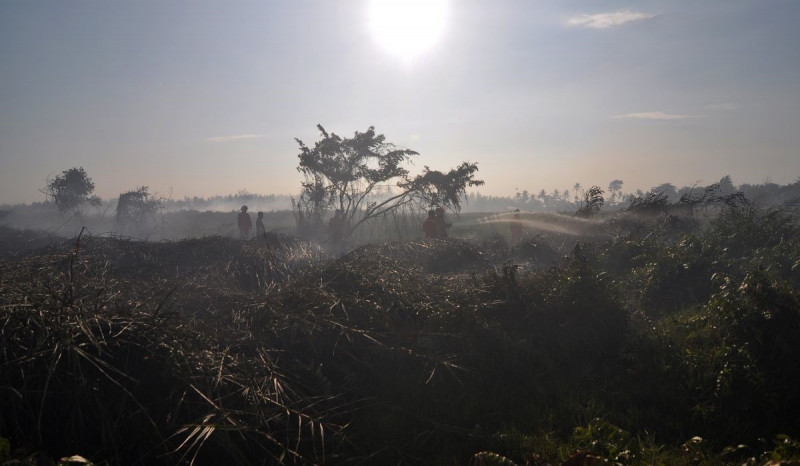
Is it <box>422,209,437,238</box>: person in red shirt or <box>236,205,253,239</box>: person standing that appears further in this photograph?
<box>236,205,253,239</box>: person standing

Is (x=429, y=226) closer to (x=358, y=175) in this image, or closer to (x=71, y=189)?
(x=358, y=175)

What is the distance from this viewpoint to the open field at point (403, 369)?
10.3 ft

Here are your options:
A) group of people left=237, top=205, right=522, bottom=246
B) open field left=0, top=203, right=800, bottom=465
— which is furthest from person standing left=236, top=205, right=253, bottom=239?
open field left=0, top=203, right=800, bottom=465

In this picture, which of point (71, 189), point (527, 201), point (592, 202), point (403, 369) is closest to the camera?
point (403, 369)

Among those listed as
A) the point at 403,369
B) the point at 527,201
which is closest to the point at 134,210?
the point at 403,369

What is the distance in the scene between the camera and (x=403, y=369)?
182 inches

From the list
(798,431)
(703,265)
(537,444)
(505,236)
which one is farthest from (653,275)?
(505,236)

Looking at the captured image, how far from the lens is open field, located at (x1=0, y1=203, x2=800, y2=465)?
3.15 metres

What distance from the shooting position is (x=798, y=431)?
3586mm

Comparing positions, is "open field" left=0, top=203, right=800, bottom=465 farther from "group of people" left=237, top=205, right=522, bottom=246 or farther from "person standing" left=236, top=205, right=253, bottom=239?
"person standing" left=236, top=205, right=253, bottom=239

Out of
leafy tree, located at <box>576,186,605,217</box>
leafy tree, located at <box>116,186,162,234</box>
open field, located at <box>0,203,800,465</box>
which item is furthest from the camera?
leafy tree, located at <box>116,186,162,234</box>

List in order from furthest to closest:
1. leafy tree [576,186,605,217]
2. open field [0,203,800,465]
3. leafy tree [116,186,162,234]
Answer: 1. leafy tree [116,186,162,234]
2. leafy tree [576,186,605,217]
3. open field [0,203,800,465]

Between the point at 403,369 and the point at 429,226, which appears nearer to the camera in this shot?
the point at 403,369

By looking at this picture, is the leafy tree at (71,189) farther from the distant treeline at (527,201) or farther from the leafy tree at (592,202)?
the leafy tree at (592,202)
